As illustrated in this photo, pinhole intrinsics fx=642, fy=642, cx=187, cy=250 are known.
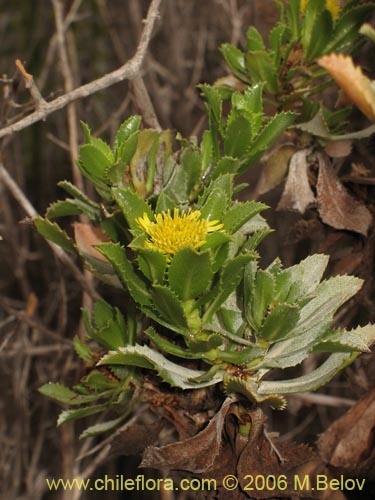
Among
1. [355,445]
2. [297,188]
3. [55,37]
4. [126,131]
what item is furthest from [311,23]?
[55,37]

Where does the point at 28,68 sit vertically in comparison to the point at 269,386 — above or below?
above

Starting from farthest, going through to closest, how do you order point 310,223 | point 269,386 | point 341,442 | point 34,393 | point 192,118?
point 192,118, point 34,393, point 310,223, point 341,442, point 269,386

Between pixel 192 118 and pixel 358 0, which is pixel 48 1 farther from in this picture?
pixel 358 0

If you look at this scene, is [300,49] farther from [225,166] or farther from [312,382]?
[312,382]

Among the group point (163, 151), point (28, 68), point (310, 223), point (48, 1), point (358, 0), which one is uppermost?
point (48, 1)

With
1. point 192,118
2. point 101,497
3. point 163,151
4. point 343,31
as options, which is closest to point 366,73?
point 343,31

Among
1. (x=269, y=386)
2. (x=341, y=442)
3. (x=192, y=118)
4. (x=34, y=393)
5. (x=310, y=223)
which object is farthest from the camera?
(x=192, y=118)

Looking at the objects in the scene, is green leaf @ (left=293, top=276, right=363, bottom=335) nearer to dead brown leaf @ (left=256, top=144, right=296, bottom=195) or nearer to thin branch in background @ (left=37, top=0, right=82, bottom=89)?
dead brown leaf @ (left=256, top=144, right=296, bottom=195)

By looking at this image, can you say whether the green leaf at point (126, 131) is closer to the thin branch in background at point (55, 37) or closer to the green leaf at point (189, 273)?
Result: the green leaf at point (189, 273)

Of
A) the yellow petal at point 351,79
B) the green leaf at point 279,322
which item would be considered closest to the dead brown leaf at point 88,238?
the green leaf at point 279,322
